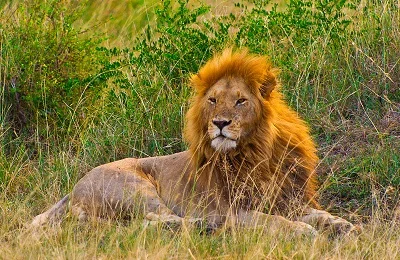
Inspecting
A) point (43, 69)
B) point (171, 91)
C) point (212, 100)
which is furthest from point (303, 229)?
point (43, 69)

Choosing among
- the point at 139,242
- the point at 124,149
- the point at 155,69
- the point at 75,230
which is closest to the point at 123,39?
the point at 155,69

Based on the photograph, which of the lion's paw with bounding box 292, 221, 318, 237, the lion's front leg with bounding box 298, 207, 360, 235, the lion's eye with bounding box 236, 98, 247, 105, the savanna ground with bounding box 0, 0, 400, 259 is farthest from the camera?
the savanna ground with bounding box 0, 0, 400, 259

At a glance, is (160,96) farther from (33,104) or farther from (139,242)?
(139,242)

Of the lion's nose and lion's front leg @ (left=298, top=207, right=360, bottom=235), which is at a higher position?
the lion's nose

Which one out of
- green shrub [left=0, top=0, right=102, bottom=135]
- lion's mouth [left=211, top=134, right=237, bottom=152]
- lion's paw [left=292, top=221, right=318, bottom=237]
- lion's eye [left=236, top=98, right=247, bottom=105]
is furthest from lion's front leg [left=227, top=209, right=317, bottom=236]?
green shrub [left=0, top=0, right=102, bottom=135]

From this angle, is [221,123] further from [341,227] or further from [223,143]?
[341,227]

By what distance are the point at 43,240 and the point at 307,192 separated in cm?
179

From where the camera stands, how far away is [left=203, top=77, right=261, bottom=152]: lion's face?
633cm

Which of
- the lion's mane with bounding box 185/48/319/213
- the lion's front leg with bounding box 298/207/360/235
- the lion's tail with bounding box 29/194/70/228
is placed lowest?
the lion's tail with bounding box 29/194/70/228

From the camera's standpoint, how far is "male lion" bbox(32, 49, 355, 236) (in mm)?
6383

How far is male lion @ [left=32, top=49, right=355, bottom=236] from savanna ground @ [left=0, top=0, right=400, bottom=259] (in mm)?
387

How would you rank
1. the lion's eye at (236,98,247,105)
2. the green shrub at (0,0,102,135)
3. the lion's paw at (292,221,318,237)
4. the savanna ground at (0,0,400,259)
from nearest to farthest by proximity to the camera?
the lion's paw at (292,221,318,237) < the lion's eye at (236,98,247,105) < the savanna ground at (0,0,400,259) < the green shrub at (0,0,102,135)

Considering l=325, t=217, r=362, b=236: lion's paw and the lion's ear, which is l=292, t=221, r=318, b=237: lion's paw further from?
the lion's ear

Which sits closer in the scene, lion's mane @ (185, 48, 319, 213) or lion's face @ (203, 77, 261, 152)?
lion's face @ (203, 77, 261, 152)
